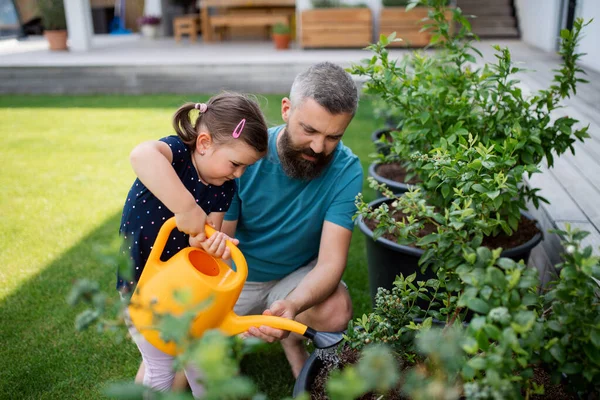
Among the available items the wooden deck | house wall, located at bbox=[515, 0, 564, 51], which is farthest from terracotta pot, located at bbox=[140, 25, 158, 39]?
the wooden deck

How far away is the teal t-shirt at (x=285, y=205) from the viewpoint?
1961 mm

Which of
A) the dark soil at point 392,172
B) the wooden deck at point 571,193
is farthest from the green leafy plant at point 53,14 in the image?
the wooden deck at point 571,193

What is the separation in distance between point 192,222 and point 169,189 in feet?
0.34

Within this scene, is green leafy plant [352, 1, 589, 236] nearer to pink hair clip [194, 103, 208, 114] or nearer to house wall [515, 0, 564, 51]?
pink hair clip [194, 103, 208, 114]

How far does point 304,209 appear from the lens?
78.8 inches

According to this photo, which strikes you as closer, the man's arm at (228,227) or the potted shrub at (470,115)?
the potted shrub at (470,115)

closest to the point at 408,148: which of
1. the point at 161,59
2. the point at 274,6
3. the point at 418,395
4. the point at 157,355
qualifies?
the point at 157,355

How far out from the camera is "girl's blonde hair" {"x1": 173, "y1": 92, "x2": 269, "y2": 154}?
160cm

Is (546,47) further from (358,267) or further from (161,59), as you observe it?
(358,267)

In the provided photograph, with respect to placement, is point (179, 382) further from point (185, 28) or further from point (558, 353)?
point (185, 28)

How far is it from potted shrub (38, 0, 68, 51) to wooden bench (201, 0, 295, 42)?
258 cm

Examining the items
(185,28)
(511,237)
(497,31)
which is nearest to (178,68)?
(185,28)

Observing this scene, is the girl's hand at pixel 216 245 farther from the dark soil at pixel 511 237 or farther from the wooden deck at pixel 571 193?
the wooden deck at pixel 571 193

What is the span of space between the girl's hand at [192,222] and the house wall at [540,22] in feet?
25.0
